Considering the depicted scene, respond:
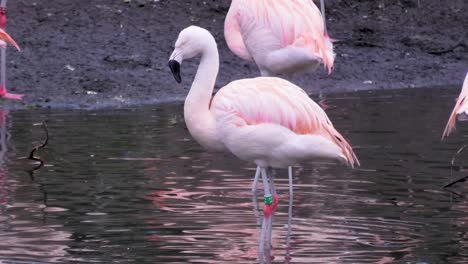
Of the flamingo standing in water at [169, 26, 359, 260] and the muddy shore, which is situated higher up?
the flamingo standing in water at [169, 26, 359, 260]

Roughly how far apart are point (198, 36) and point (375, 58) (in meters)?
7.38

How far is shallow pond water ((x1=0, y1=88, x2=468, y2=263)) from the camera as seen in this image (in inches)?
241

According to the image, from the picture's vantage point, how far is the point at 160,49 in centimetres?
A: 1306

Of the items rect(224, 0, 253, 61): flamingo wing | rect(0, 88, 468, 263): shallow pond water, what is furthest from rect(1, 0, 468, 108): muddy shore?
rect(224, 0, 253, 61): flamingo wing

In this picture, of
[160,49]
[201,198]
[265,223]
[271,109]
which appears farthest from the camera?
[160,49]

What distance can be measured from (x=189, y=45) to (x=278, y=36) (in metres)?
2.12

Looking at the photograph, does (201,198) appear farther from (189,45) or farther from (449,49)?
(449,49)

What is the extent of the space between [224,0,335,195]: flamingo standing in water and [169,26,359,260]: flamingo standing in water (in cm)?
199

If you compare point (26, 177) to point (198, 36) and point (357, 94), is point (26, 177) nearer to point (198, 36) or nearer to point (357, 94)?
point (198, 36)

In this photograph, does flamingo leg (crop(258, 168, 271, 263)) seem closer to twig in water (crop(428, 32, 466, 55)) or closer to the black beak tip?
the black beak tip

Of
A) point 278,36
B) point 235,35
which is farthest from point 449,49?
point 278,36

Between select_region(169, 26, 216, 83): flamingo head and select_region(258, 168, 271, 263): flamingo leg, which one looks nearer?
select_region(258, 168, 271, 263): flamingo leg

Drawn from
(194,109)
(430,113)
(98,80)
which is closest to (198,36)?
(194,109)

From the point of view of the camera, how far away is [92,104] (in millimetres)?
11320
